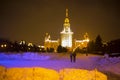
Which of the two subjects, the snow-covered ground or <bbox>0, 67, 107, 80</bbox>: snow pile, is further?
the snow-covered ground

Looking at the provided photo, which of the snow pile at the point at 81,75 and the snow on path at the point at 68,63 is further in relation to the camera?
the snow on path at the point at 68,63

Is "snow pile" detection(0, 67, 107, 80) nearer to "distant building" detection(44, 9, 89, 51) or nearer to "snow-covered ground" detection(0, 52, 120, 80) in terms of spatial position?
"snow-covered ground" detection(0, 52, 120, 80)

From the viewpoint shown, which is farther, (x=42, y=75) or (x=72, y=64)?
(x=72, y=64)

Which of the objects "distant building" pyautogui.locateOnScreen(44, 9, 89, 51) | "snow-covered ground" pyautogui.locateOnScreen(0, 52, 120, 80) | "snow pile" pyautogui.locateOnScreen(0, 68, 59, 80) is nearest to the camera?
"snow pile" pyautogui.locateOnScreen(0, 68, 59, 80)

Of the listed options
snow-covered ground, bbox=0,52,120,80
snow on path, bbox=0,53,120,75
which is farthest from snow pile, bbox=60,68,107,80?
snow on path, bbox=0,53,120,75

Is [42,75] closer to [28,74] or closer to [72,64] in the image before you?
[28,74]

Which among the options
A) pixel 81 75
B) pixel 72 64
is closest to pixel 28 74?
pixel 81 75

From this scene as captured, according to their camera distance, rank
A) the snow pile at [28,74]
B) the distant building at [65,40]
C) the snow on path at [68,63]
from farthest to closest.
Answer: the distant building at [65,40] < the snow on path at [68,63] < the snow pile at [28,74]

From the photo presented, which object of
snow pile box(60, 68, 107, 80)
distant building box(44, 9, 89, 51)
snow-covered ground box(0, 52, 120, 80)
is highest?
distant building box(44, 9, 89, 51)

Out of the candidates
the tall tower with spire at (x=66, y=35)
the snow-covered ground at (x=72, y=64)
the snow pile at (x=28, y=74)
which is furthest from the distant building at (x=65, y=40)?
the snow pile at (x=28, y=74)

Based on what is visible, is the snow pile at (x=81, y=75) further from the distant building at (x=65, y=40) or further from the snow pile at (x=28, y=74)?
the distant building at (x=65, y=40)

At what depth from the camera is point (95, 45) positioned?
272 ft

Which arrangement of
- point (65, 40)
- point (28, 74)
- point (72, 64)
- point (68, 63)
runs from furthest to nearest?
point (65, 40), point (68, 63), point (72, 64), point (28, 74)

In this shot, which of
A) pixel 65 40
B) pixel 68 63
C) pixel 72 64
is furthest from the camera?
pixel 65 40
